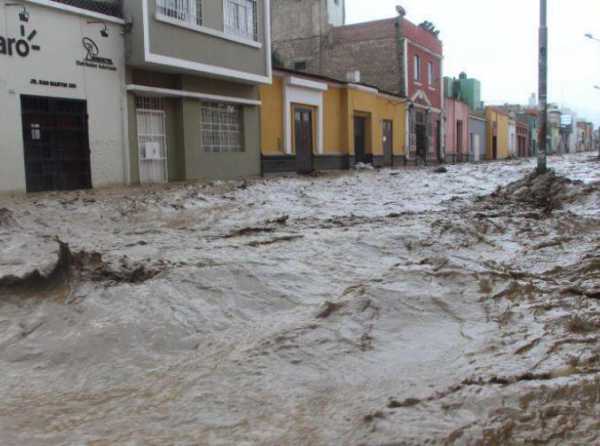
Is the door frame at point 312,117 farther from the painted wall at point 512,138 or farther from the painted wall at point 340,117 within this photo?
the painted wall at point 512,138

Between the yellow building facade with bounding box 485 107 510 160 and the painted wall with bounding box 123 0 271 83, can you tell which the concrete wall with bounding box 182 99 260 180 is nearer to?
the painted wall with bounding box 123 0 271 83

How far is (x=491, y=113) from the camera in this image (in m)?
45.6

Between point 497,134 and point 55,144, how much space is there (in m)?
40.9

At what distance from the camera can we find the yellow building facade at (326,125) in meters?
19.6

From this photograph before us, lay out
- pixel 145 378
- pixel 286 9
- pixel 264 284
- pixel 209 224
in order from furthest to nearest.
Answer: pixel 286 9 < pixel 209 224 < pixel 264 284 < pixel 145 378

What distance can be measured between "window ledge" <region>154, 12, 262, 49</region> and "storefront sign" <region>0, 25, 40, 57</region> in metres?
2.96

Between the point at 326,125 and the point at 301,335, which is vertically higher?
the point at 326,125

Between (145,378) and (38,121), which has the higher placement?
(38,121)

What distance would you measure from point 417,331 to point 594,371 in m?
0.99

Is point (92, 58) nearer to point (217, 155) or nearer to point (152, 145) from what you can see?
point (152, 145)

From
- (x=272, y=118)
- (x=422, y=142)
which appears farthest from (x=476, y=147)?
(x=272, y=118)

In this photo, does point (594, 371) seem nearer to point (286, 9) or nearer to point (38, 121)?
point (38, 121)

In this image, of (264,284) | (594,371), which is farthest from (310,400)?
(264,284)

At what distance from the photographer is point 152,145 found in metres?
14.7
